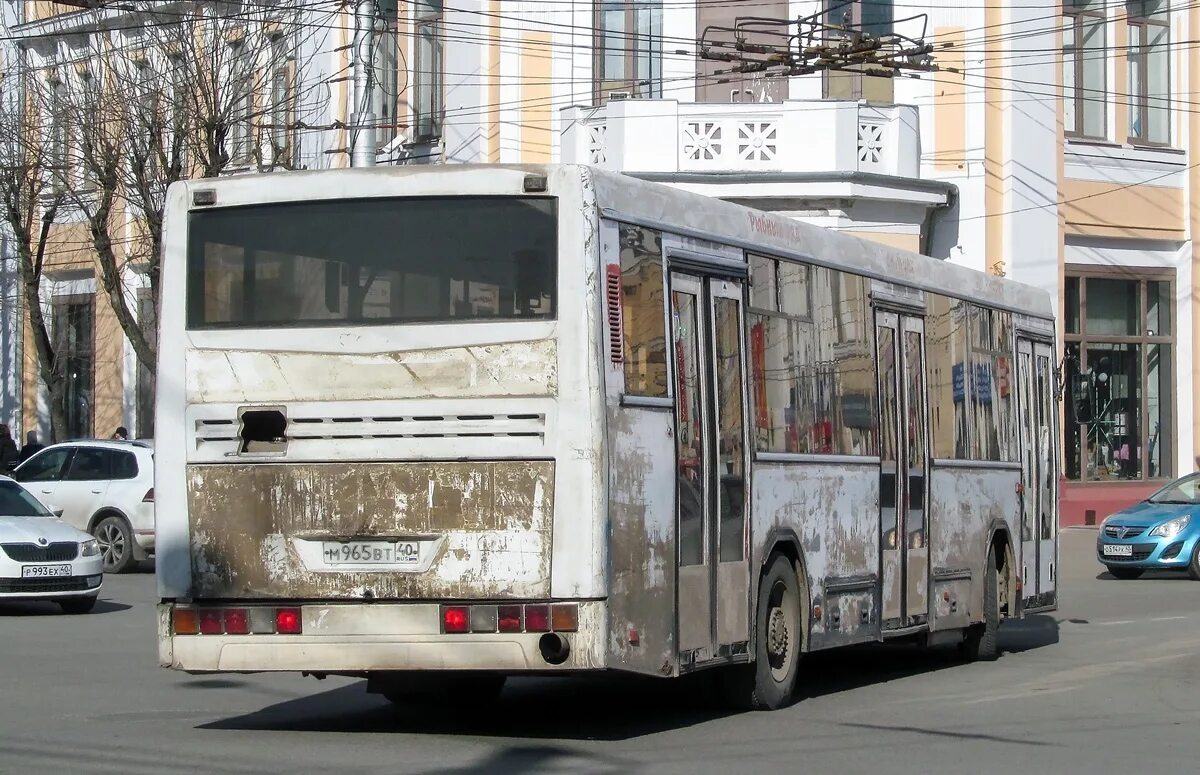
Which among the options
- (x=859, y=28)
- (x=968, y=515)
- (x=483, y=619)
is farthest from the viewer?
(x=859, y=28)

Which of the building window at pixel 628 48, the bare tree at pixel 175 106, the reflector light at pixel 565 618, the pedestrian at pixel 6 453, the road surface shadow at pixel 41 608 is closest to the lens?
the reflector light at pixel 565 618

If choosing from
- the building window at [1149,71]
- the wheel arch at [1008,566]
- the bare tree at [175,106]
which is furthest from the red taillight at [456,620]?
the building window at [1149,71]

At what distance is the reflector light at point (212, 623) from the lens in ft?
33.0

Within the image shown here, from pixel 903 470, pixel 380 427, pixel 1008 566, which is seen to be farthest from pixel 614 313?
pixel 1008 566

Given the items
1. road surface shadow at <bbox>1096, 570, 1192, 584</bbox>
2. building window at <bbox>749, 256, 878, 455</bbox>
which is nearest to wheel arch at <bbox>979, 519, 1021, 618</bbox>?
building window at <bbox>749, 256, 878, 455</bbox>

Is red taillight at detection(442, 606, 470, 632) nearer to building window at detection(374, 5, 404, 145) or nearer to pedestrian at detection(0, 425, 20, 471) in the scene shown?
building window at detection(374, 5, 404, 145)

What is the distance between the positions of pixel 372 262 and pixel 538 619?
2066 millimetres

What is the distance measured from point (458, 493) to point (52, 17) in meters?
31.1

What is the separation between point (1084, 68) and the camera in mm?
32594

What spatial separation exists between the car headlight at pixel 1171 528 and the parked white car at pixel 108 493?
1327cm

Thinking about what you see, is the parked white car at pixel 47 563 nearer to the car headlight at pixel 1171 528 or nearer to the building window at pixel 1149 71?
the car headlight at pixel 1171 528

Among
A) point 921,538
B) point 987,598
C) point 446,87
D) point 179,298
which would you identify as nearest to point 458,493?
point 179,298

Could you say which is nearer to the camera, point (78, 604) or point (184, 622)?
point (184, 622)

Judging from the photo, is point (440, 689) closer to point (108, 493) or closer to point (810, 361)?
point (810, 361)
